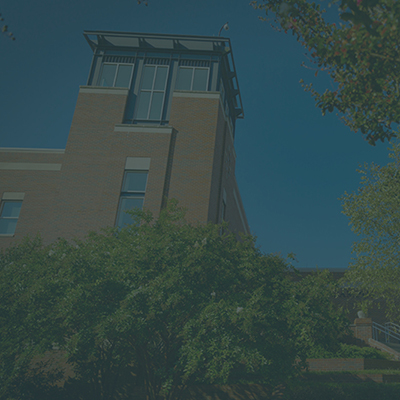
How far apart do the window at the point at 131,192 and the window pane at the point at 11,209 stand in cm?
612

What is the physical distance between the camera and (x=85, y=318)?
10523 millimetres

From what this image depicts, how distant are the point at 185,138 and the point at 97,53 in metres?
7.22

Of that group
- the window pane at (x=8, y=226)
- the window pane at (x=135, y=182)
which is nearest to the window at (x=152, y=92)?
the window pane at (x=135, y=182)

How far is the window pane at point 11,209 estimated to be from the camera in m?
22.3

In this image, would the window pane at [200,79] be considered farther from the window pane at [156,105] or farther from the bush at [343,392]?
the bush at [343,392]

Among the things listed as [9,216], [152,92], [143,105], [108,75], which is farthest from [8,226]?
[152,92]

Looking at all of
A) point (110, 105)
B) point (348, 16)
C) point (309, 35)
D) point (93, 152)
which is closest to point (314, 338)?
point (309, 35)

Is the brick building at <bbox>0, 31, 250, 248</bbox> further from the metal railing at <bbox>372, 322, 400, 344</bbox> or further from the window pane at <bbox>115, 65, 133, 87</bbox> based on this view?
the metal railing at <bbox>372, 322, 400, 344</bbox>

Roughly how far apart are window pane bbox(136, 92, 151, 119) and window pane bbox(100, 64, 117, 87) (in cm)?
187

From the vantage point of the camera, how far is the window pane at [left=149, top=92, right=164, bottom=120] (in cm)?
2227

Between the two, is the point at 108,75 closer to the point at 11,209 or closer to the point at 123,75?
the point at 123,75

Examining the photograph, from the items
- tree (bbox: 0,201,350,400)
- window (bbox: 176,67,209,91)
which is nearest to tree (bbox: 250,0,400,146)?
tree (bbox: 0,201,350,400)

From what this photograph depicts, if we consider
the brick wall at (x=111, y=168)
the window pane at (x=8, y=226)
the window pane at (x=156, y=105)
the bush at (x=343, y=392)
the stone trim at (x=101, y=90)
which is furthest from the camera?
the stone trim at (x=101, y=90)

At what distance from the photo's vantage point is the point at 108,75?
23.3 metres
